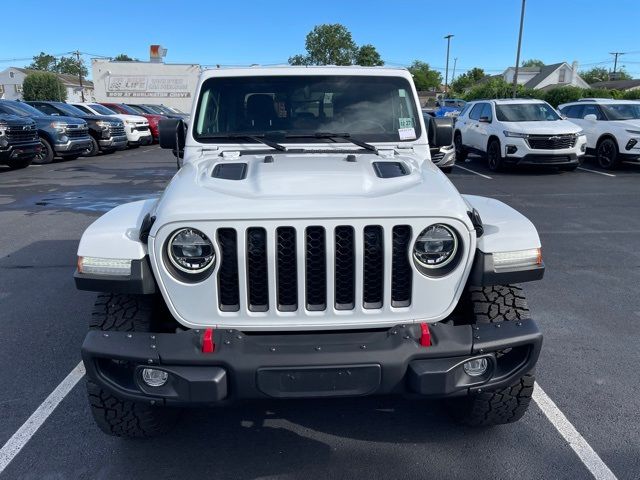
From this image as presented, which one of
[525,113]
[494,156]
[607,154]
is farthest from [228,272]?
[607,154]

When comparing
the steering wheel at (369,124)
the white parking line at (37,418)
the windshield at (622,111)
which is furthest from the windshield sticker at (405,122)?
the windshield at (622,111)

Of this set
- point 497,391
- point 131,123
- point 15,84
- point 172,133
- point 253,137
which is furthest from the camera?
point 15,84

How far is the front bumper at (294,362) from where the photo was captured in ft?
7.79

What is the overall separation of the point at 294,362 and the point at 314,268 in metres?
0.41

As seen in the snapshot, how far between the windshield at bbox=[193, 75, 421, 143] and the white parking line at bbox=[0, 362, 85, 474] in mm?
1769

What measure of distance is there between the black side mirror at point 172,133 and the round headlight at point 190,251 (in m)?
1.81

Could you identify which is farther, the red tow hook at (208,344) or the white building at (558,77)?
the white building at (558,77)

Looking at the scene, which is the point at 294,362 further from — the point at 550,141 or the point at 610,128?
the point at 610,128

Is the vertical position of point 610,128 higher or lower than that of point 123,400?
higher

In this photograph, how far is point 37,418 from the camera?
10.7 ft

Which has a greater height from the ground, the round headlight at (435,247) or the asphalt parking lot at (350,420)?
the round headlight at (435,247)

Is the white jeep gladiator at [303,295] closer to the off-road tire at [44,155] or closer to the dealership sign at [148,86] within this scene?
the off-road tire at [44,155]

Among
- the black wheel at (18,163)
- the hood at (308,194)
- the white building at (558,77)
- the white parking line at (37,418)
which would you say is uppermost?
the white building at (558,77)

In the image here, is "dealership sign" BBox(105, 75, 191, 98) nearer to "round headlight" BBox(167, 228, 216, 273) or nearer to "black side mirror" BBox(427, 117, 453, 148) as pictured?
"black side mirror" BBox(427, 117, 453, 148)
